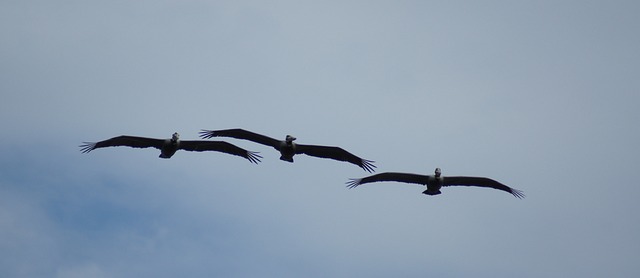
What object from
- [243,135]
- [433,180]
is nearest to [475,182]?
[433,180]

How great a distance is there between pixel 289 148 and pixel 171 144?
5.15m

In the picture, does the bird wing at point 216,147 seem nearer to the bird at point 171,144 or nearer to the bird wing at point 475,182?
the bird at point 171,144

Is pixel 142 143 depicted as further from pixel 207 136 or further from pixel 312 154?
pixel 312 154

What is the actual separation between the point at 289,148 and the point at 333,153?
211 centimetres

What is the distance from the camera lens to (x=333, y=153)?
35.8 m

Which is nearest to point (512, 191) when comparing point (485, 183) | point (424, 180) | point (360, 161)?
point (485, 183)

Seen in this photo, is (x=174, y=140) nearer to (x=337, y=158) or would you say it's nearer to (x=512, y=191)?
(x=337, y=158)

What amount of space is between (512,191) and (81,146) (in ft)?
62.1

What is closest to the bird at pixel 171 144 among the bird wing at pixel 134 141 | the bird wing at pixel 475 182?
the bird wing at pixel 134 141

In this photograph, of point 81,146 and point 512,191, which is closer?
point 81,146

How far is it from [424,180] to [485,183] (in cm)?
287

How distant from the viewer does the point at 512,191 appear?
1406 inches

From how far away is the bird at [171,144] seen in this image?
34.3 metres

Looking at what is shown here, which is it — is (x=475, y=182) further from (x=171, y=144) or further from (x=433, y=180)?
(x=171, y=144)
